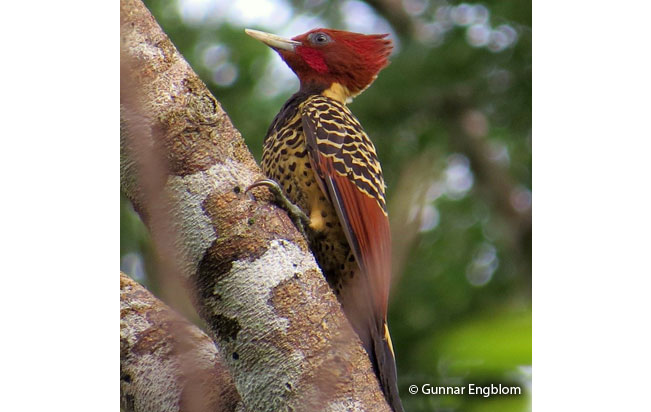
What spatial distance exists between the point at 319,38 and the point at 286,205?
780 mm

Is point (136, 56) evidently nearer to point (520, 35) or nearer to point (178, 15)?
point (178, 15)

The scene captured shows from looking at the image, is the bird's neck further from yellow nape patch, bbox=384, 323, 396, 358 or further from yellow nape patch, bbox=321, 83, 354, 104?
yellow nape patch, bbox=384, 323, 396, 358

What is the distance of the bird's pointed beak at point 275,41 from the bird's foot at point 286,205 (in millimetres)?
602

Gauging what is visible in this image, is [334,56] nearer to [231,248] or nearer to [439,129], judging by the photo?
[439,129]

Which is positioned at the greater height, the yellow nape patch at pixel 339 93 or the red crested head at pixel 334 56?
the red crested head at pixel 334 56

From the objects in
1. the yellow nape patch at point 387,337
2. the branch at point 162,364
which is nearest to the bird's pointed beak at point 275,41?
the branch at point 162,364

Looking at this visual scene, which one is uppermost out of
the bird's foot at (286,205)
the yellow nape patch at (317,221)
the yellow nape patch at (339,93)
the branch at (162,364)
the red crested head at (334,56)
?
the red crested head at (334,56)

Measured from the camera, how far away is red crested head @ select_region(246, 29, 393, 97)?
253 centimetres

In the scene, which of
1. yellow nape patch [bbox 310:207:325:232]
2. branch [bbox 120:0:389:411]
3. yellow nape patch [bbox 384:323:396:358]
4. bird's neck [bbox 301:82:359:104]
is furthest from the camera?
bird's neck [bbox 301:82:359:104]

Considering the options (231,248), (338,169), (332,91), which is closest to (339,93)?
(332,91)

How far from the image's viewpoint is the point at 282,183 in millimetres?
2365

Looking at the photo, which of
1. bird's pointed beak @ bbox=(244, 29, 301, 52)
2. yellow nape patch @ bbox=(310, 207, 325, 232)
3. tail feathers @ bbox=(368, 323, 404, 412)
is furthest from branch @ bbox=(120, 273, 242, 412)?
bird's pointed beak @ bbox=(244, 29, 301, 52)

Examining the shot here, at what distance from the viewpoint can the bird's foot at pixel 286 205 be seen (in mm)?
1715

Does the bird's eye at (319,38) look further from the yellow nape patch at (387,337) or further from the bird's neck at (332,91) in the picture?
the yellow nape patch at (387,337)
